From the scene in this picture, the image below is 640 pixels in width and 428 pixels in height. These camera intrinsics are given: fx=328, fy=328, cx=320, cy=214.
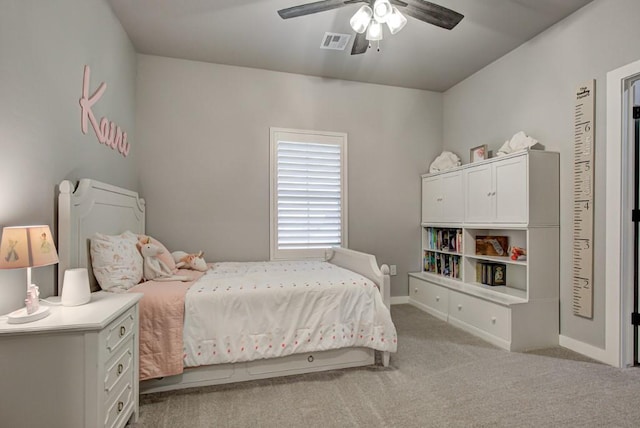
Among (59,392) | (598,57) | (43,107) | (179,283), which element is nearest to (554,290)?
(598,57)

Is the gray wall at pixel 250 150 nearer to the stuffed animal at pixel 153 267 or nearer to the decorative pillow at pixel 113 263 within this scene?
the stuffed animal at pixel 153 267

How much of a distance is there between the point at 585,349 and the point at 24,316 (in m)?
3.62

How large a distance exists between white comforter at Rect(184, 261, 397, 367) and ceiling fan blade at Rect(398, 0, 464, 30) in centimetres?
188

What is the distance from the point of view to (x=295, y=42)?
317cm

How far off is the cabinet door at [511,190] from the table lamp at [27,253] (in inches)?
128

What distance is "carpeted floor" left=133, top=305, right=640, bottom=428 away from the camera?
5.90ft

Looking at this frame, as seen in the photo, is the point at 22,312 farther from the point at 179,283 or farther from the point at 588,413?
the point at 588,413

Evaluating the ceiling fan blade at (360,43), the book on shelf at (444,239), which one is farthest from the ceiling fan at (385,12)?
the book on shelf at (444,239)

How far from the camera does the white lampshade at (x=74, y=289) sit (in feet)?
5.09

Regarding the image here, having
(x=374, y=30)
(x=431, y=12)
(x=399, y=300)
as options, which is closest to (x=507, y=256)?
(x=399, y=300)

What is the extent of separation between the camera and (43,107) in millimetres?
1729

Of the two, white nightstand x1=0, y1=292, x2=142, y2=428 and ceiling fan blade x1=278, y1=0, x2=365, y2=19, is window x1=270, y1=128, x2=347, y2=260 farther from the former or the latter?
white nightstand x1=0, y1=292, x2=142, y2=428

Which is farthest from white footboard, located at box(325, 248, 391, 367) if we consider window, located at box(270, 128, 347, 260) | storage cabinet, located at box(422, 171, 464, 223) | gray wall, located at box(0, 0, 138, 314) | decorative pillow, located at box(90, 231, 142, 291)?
gray wall, located at box(0, 0, 138, 314)

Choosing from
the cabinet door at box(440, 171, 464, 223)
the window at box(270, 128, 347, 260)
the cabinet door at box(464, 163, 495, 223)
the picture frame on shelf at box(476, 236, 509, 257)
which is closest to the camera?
the cabinet door at box(464, 163, 495, 223)
